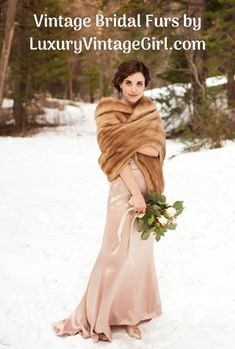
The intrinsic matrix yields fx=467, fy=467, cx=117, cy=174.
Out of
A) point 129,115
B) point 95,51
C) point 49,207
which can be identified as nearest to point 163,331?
point 129,115

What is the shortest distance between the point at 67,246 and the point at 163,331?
7.48 ft

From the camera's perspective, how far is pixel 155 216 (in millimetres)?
3064

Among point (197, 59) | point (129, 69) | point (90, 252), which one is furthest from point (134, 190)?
point (197, 59)

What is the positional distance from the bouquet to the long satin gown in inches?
2.6

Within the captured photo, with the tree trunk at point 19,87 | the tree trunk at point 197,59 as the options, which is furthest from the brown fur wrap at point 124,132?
the tree trunk at point 19,87

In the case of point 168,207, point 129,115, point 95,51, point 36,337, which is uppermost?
point 95,51

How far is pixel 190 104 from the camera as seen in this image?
15.9m

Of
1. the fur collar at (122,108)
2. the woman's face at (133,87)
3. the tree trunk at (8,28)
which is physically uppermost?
the tree trunk at (8,28)

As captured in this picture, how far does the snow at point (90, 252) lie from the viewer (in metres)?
3.51

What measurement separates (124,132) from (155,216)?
1.94 ft

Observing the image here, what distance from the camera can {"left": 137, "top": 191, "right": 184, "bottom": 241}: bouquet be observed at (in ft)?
9.98

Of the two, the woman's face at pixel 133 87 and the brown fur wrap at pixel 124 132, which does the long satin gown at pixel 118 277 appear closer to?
the brown fur wrap at pixel 124 132

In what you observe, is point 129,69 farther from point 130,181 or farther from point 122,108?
point 130,181

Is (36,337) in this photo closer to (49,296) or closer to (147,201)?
(49,296)
